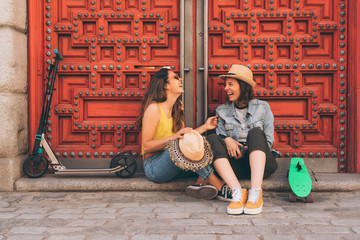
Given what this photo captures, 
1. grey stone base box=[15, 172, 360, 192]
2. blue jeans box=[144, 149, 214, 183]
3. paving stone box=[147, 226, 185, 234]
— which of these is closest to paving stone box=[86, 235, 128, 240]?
paving stone box=[147, 226, 185, 234]

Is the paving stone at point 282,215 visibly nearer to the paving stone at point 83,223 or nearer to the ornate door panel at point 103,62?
the paving stone at point 83,223

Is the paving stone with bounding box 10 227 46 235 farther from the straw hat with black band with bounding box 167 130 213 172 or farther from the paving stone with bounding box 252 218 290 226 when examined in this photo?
the paving stone with bounding box 252 218 290 226

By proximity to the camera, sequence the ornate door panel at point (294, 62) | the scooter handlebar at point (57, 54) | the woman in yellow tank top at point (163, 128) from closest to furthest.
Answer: the woman in yellow tank top at point (163, 128) < the scooter handlebar at point (57, 54) < the ornate door panel at point (294, 62)

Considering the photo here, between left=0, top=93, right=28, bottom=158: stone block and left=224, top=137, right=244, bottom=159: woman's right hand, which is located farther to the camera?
left=0, top=93, right=28, bottom=158: stone block

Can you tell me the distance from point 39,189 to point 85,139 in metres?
0.80

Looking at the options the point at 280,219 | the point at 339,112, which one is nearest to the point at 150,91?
the point at 280,219

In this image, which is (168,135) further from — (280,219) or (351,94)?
(351,94)

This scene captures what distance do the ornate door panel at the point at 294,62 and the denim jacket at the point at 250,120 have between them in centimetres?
47

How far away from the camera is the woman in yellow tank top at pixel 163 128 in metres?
3.58

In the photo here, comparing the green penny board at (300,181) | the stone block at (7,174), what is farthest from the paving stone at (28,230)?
the green penny board at (300,181)

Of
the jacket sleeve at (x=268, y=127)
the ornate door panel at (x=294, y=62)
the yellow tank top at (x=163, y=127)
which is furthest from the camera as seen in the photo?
the ornate door panel at (x=294, y=62)

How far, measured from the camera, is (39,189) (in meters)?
3.96

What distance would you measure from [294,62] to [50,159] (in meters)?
3.03

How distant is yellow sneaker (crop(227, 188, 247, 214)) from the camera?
9.96 ft
